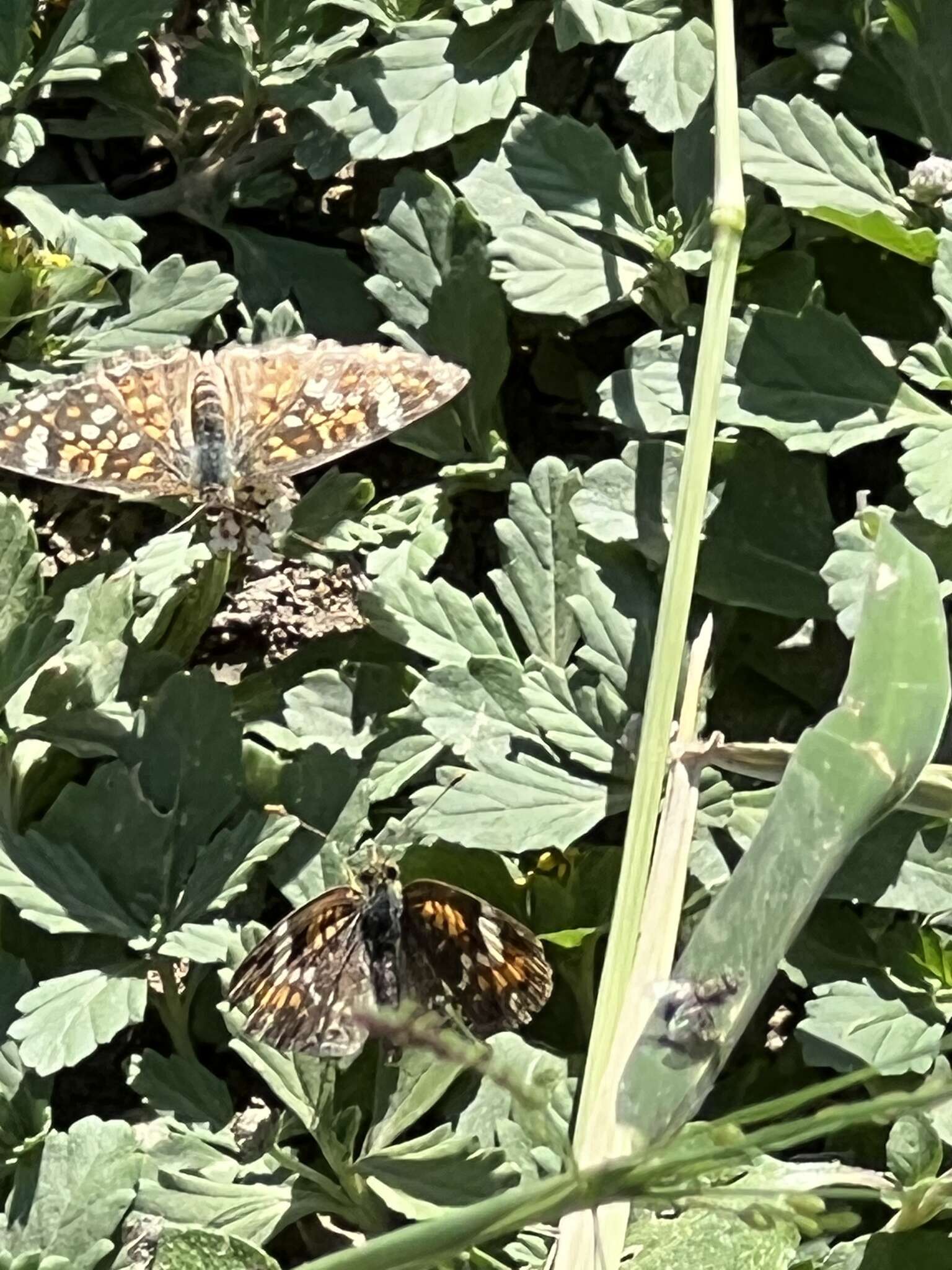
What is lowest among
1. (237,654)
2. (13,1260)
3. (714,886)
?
(13,1260)

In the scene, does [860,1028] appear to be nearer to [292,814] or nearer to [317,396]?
[292,814]

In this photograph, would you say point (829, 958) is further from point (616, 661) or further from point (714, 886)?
point (616, 661)

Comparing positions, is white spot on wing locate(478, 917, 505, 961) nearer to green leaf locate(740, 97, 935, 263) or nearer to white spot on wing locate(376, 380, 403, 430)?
white spot on wing locate(376, 380, 403, 430)

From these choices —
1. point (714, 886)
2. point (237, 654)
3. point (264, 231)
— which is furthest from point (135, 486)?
point (714, 886)

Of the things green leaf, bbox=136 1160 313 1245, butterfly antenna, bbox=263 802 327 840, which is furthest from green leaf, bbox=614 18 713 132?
green leaf, bbox=136 1160 313 1245

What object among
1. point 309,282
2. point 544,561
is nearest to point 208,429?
point 309,282

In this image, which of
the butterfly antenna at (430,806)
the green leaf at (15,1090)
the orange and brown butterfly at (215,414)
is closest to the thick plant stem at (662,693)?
the butterfly antenna at (430,806)

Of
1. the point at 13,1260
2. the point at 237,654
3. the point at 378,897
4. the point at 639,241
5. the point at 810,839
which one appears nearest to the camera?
the point at 810,839

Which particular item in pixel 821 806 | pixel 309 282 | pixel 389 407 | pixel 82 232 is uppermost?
pixel 82 232
